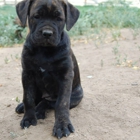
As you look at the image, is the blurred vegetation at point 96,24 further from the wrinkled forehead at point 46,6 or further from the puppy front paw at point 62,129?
the puppy front paw at point 62,129

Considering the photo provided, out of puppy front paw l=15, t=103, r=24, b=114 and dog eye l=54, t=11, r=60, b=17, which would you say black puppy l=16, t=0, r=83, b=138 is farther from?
puppy front paw l=15, t=103, r=24, b=114

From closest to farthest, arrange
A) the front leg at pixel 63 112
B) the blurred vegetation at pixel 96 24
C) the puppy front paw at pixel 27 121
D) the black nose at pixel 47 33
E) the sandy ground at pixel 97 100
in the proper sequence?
the black nose at pixel 47 33 < the front leg at pixel 63 112 < the sandy ground at pixel 97 100 < the puppy front paw at pixel 27 121 < the blurred vegetation at pixel 96 24

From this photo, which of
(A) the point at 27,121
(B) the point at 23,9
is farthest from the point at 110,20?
(A) the point at 27,121

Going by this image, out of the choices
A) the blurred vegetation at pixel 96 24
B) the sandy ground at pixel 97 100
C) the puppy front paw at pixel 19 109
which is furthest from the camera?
the blurred vegetation at pixel 96 24

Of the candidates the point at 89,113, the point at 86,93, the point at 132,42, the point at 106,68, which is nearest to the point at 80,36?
the point at 132,42

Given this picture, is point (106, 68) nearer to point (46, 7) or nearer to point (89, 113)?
point (89, 113)

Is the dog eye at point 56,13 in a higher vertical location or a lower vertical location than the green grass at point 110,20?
higher

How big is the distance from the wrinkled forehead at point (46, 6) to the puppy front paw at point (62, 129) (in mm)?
1336

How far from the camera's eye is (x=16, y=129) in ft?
13.6

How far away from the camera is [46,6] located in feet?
12.6

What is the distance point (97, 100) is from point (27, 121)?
1.31 metres

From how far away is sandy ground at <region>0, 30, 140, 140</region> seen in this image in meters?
3.99

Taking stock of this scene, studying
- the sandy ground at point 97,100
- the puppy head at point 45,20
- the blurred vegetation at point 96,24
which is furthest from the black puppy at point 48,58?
the blurred vegetation at point 96,24

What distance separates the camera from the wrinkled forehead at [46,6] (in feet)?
12.6
